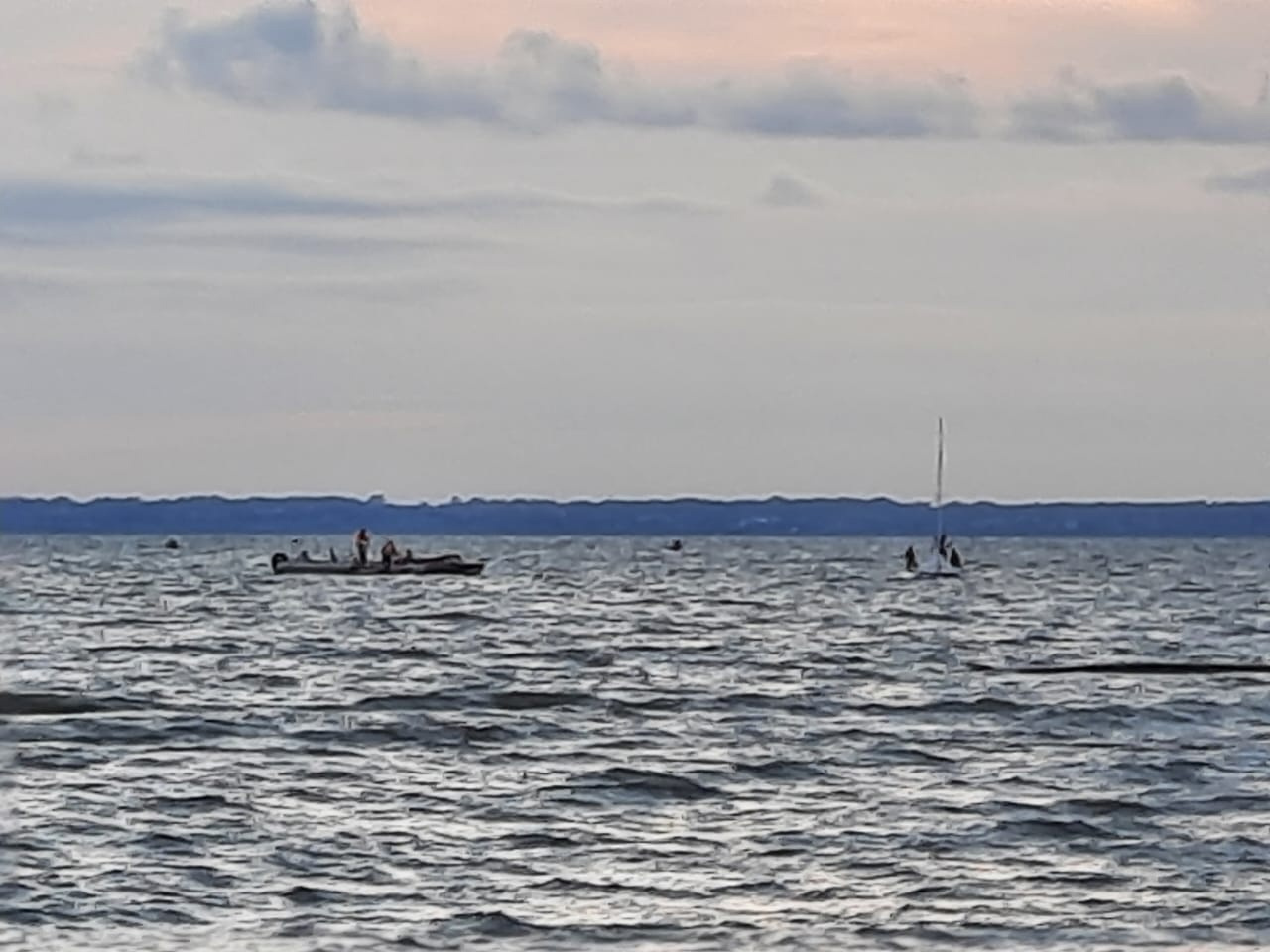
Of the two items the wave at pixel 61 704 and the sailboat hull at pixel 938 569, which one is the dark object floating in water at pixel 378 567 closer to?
the sailboat hull at pixel 938 569

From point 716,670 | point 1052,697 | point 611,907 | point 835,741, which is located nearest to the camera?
point 611,907

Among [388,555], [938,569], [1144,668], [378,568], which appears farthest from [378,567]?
[1144,668]

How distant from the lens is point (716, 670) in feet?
221

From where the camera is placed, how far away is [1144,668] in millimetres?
66188

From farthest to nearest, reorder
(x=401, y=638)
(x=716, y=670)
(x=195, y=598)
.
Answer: (x=195, y=598), (x=401, y=638), (x=716, y=670)

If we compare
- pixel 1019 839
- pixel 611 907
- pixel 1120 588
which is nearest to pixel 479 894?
pixel 611 907

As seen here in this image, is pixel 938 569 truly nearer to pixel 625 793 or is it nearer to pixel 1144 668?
pixel 1144 668

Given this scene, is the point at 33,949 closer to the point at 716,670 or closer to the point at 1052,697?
the point at 1052,697

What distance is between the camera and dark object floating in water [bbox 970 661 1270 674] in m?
65.0

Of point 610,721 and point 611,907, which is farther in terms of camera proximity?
point 610,721

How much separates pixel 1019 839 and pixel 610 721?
1849cm

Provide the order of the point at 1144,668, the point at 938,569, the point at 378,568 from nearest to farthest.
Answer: the point at 1144,668 < the point at 378,568 < the point at 938,569

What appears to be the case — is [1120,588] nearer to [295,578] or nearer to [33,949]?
[295,578]

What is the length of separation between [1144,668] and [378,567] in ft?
253
